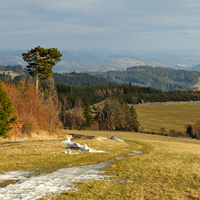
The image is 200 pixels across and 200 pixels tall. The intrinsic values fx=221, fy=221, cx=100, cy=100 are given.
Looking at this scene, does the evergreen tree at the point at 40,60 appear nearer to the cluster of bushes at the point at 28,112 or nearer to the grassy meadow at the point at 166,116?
the cluster of bushes at the point at 28,112

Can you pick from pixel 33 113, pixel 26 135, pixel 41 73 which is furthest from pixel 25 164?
pixel 41 73

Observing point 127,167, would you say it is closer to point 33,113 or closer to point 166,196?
point 166,196

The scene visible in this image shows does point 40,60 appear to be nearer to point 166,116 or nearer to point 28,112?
point 28,112

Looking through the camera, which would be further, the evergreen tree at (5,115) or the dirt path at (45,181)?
the evergreen tree at (5,115)

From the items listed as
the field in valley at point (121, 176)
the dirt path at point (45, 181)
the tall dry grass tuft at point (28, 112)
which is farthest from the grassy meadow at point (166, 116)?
the dirt path at point (45, 181)

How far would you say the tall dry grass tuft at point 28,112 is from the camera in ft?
107

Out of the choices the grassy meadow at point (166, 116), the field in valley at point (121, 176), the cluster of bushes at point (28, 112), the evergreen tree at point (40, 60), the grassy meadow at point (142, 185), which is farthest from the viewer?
the grassy meadow at point (166, 116)

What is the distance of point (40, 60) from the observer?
4675cm

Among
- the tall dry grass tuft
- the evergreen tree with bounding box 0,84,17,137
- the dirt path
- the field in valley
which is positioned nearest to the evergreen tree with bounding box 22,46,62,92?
the tall dry grass tuft

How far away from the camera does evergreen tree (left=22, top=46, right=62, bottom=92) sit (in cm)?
4666

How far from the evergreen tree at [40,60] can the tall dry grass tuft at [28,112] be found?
542cm

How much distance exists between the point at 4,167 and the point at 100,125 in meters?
88.1

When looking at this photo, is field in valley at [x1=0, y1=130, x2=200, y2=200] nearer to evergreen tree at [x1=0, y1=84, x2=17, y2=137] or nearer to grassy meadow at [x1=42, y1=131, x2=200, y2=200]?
grassy meadow at [x1=42, y1=131, x2=200, y2=200]

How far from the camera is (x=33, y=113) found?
38656 millimetres
